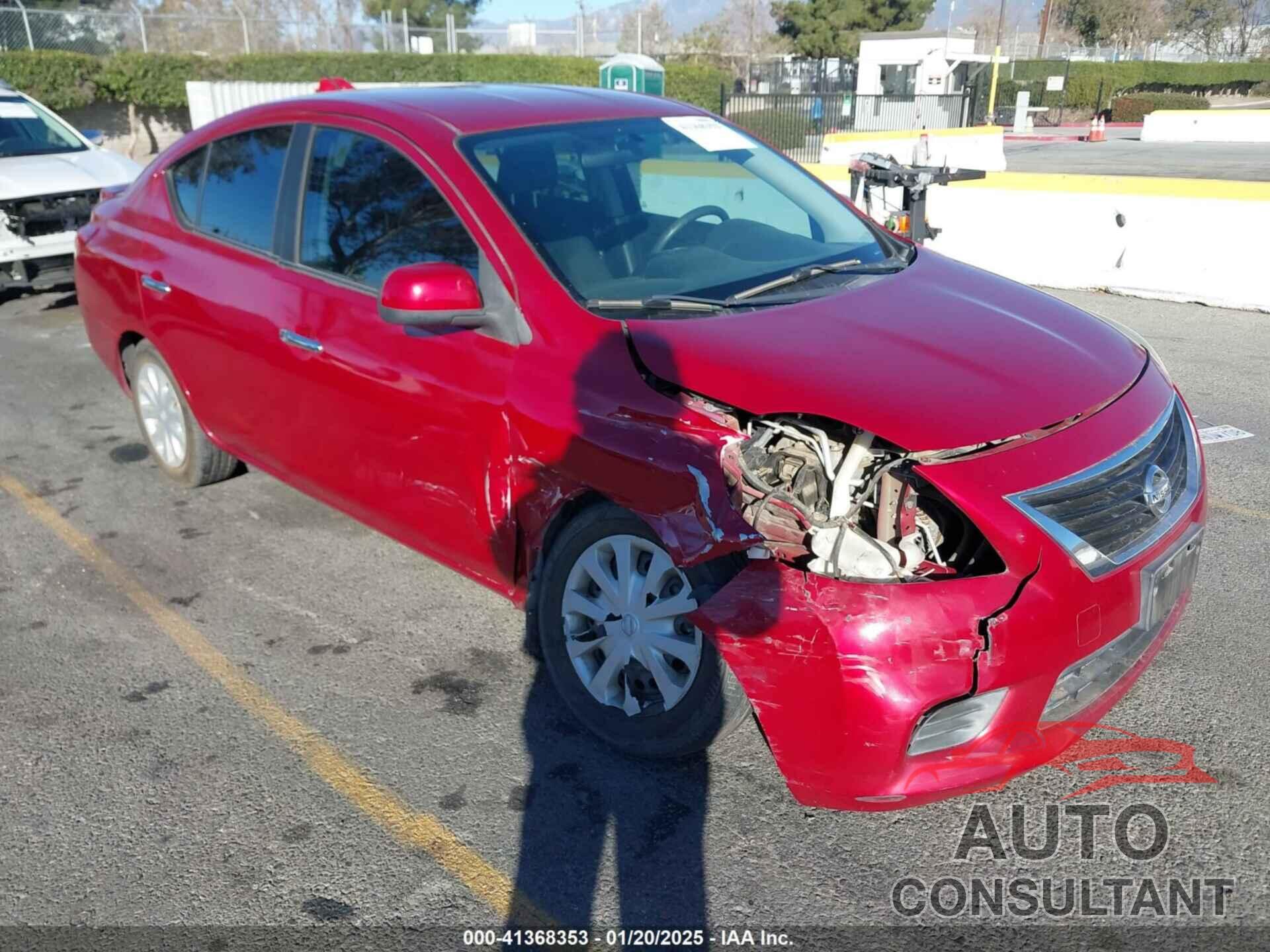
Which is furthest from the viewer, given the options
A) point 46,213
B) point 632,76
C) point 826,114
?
point 826,114

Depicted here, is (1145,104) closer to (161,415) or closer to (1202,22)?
(1202,22)

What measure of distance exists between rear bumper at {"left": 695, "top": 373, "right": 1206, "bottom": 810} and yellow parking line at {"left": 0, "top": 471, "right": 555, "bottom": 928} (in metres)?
0.79

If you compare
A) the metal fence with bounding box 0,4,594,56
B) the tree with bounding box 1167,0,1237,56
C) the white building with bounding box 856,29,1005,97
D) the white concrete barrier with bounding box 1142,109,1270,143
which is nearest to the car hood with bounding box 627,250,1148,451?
the metal fence with bounding box 0,4,594,56

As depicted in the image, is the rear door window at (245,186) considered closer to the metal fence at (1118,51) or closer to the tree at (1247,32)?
the metal fence at (1118,51)

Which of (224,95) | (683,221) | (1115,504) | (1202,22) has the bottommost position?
(1115,504)

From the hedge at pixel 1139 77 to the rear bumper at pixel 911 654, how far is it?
4473 centimetres

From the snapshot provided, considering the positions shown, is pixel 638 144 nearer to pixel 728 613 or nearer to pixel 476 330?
pixel 476 330

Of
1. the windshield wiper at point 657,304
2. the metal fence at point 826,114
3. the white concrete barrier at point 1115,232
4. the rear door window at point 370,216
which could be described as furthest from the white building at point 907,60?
the windshield wiper at point 657,304

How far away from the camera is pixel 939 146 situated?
1889cm

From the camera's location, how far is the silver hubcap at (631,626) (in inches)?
113

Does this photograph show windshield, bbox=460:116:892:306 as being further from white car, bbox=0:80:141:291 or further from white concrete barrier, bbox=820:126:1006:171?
white concrete barrier, bbox=820:126:1006:171

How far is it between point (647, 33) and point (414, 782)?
4735 cm

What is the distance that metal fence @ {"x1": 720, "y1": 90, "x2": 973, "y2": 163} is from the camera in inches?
888

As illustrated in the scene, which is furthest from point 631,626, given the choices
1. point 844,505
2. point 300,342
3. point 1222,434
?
point 1222,434
